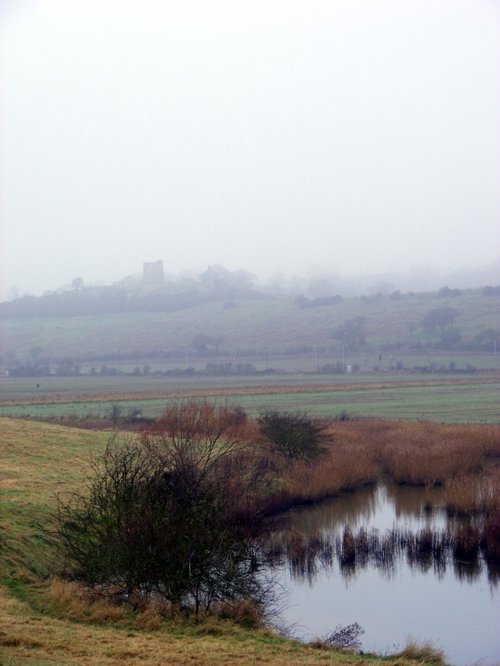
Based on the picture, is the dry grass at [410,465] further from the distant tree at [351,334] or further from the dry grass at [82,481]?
the distant tree at [351,334]

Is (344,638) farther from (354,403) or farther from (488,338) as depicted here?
(488,338)

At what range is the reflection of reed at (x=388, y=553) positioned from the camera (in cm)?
2378

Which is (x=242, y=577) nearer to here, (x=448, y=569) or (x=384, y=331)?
(x=448, y=569)

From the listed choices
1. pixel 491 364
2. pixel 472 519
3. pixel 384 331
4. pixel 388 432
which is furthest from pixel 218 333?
pixel 472 519

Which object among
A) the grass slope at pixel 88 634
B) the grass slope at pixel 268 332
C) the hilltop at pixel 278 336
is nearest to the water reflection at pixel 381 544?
the grass slope at pixel 88 634

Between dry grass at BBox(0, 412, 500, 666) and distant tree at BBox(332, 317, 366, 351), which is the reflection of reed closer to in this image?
dry grass at BBox(0, 412, 500, 666)

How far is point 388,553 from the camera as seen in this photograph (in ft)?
82.3

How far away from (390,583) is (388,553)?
249 cm

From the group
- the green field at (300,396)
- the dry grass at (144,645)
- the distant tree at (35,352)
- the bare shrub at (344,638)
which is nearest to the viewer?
the dry grass at (144,645)

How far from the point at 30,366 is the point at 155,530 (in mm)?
142875

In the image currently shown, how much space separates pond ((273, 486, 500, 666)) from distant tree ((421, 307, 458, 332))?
13688cm

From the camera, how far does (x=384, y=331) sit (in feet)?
552

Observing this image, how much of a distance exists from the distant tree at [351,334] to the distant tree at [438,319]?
1112 cm

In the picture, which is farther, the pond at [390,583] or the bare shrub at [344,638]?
the pond at [390,583]
